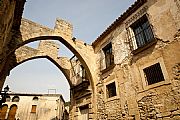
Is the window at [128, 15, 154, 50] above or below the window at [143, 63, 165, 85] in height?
above

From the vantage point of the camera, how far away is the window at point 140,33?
6.43 m

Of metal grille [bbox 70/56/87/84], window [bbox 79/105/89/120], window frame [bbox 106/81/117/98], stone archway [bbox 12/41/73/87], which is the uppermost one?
stone archway [bbox 12/41/73/87]

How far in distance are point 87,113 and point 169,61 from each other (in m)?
5.74

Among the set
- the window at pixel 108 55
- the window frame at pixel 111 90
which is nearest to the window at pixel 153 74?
the window frame at pixel 111 90

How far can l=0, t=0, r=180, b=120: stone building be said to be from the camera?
5096mm

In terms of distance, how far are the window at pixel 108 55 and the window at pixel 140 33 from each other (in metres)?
1.59

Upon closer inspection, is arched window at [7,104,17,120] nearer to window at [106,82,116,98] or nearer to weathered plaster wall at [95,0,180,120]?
weathered plaster wall at [95,0,180,120]

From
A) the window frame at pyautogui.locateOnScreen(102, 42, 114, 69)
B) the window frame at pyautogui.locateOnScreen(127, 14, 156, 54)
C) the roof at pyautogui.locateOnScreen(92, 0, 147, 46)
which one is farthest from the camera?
the window frame at pyautogui.locateOnScreen(102, 42, 114, 69)

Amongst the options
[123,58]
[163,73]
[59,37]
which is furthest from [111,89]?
[59,37]

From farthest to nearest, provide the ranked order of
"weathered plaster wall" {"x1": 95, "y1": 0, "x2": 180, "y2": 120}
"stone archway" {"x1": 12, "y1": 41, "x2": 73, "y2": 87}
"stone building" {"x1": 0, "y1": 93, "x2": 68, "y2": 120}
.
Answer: "stone building" {"x1": 0, "y1": 93, "x2": 68, "y2": 120}, "stone archway" {"x1": 12, "y1": 41, "x2": 73, "y2": 87}, "weathered plaster wall" {"x1": 95, "y1": 0, "x2": 180, "y2": 120}

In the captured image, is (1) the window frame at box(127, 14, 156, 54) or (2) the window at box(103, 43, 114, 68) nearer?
(1) the window frame at box(127, 14, 156, 54)

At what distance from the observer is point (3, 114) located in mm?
21703

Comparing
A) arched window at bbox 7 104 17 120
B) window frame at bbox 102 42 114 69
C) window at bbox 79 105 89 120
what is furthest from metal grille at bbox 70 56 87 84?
arched window at bbox 7 104 17 120

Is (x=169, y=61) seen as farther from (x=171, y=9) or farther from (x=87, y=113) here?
(x=87, y=113)
